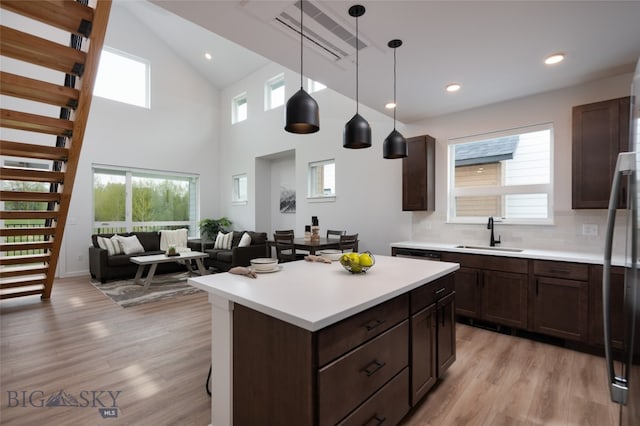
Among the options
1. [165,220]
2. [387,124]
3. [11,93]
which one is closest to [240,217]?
[165,220]

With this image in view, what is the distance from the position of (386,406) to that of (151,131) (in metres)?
7.80

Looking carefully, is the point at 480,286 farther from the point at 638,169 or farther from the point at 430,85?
the point at 638,169

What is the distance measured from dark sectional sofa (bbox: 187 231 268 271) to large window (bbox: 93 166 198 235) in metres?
1.86

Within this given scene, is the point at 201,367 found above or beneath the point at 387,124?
beneath

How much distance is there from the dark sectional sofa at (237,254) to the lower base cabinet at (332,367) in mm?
4225

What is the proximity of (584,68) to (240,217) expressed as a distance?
280 inches

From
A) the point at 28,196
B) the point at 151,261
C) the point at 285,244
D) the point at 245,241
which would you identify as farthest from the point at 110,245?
the point at 285,244

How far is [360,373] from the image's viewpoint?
1359 millimetres

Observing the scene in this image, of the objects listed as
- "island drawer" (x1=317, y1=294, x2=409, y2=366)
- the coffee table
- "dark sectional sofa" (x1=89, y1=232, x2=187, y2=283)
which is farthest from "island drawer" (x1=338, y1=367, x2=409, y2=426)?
"dark sectional sofa" (x1=89, y1=232, x2=187, y2=283)

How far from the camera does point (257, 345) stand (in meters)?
1.37

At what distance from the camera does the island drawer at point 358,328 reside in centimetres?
119

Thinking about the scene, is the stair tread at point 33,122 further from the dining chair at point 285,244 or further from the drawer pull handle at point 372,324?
the drawer pull handle at point 372,324

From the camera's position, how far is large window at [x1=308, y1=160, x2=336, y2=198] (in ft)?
19.5

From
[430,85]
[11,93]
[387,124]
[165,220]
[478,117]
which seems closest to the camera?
[11,93]
